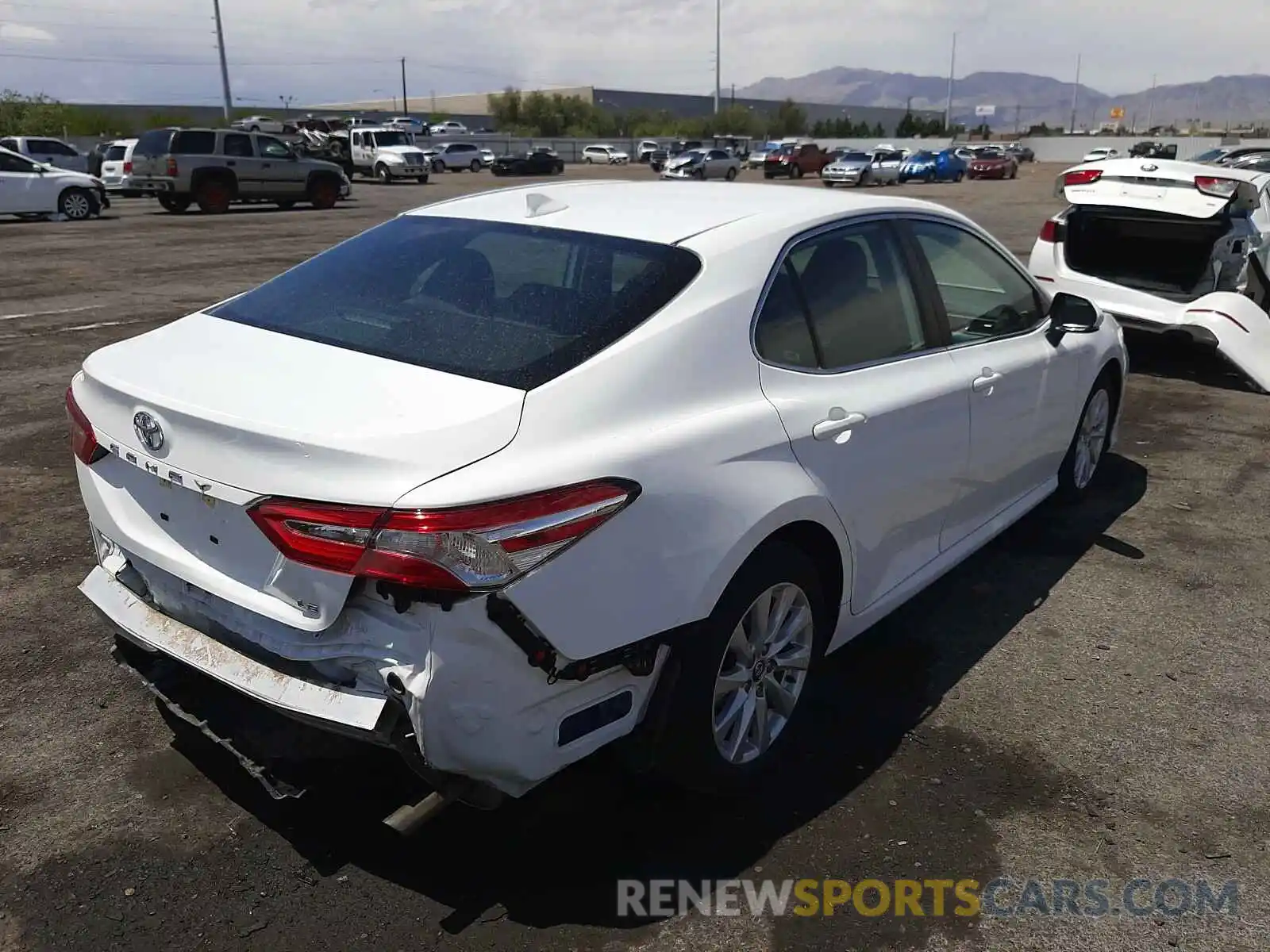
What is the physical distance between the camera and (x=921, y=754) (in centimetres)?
337

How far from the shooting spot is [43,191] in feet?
69.3

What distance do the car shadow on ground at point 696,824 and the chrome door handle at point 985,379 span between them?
3.69ft

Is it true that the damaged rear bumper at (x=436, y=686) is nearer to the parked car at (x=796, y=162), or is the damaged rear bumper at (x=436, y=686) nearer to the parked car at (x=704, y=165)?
the parked car at (x=704, y=165)

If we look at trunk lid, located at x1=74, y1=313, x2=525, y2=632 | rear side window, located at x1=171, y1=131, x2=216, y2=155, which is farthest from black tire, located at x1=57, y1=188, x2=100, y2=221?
trunk lid, located at x1=74, y1=313, x2=525, y2=632

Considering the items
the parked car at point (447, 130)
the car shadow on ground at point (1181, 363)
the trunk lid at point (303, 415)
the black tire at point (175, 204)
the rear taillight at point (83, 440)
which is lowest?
the car shadow on ground at point (1181, 363)

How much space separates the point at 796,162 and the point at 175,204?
3012cm

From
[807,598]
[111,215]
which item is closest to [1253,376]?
[807,598]

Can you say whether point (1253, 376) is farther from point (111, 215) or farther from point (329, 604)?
point (111, 215)

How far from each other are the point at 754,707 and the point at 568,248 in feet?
4.98

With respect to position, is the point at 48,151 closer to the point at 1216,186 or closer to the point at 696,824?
the point at 1216,186

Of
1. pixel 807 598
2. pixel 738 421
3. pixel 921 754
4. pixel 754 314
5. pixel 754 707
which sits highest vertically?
pixel 754 314

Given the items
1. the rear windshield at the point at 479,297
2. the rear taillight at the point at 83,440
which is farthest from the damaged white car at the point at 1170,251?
the rear taillight at the point at 83,440

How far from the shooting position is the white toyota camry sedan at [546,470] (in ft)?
7.65

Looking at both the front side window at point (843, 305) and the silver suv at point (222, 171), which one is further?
the silver suv at point (222, 171)
